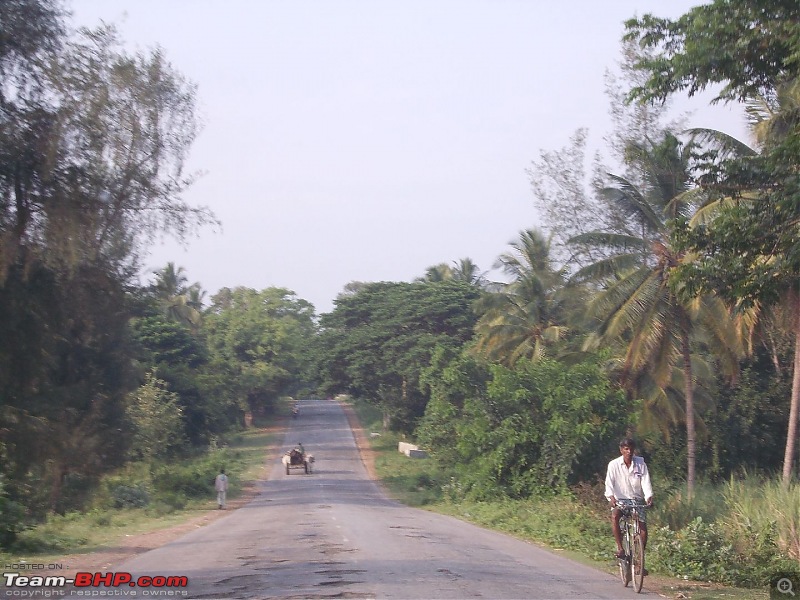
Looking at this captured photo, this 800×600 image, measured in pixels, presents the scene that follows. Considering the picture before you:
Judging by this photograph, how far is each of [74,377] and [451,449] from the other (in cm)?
1494

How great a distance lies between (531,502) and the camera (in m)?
25.2

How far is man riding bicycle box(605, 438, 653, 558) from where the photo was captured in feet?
35.3

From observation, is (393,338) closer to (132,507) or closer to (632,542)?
(132,507)

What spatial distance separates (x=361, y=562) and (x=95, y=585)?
11.5 ft

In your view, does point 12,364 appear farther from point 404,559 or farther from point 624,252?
point 624,252

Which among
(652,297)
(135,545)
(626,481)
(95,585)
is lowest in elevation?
(135,545)

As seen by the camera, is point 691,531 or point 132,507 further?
point 132,507

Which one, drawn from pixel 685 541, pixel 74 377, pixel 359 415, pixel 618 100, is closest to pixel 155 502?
pixel 74 377

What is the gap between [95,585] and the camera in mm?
10281

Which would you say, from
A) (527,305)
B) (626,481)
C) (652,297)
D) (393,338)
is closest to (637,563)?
(626,481)

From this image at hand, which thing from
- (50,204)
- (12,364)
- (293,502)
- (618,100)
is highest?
(618,100)
